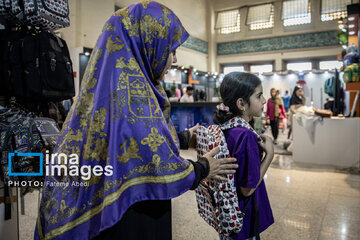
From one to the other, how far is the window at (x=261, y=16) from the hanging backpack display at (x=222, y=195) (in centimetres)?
1273

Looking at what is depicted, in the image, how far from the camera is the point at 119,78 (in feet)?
2.67

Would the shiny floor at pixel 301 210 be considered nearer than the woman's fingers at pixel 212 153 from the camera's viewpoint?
No

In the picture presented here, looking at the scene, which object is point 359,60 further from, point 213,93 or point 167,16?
point 213,93

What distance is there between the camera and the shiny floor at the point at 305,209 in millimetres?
2084

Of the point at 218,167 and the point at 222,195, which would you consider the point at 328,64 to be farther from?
the point at 218,167

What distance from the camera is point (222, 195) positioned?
110 cm

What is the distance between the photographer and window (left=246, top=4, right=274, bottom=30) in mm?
12470

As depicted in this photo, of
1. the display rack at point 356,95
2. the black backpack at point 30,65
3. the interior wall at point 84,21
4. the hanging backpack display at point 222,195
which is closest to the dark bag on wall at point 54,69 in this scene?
the black backpack at point 30,65

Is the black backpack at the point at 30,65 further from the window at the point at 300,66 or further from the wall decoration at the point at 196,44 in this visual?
the window at the point at 300,66

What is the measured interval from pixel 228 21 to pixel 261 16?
1691mm

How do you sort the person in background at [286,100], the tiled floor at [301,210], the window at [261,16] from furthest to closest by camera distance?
the window at [261,16]
the person in background at [286,100]
the tiled floor at [301,210]

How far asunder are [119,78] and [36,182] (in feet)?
3.44

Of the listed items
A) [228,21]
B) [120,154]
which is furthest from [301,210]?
[228,21]

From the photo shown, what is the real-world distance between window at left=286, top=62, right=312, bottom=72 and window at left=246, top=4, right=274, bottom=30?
214cm
